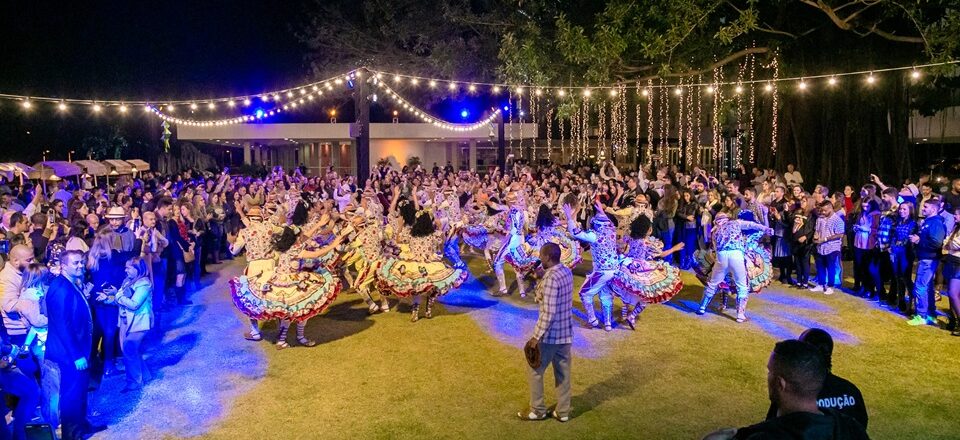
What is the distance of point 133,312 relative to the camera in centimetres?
719

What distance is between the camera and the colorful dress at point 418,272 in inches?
387

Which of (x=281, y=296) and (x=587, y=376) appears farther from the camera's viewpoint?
(x=281, y=296)

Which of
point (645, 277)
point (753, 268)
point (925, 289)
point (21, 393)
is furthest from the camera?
point (753, 268)

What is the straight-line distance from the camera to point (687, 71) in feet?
58.7

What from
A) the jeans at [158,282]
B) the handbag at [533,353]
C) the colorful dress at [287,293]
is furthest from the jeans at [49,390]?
the jeans at [158,282]

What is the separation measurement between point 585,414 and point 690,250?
28.8 ft

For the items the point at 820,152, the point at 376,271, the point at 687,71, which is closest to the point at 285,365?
the point at 376,271

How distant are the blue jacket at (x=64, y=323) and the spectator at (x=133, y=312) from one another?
1364 millimetres

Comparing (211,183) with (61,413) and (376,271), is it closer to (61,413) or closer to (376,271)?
(376,271)

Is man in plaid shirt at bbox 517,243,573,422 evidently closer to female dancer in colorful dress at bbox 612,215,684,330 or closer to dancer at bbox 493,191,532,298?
female dancer in colorful dress at bbox 612,215,684,330

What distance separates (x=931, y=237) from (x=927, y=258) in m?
0.33

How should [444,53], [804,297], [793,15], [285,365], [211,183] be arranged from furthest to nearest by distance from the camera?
[444,53]
[793,15]
[211,183]
[804,297]
[285,365]

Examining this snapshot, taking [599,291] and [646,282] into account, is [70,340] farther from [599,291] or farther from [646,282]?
[646,282]

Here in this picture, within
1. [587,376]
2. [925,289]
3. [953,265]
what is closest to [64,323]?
[587,376]
